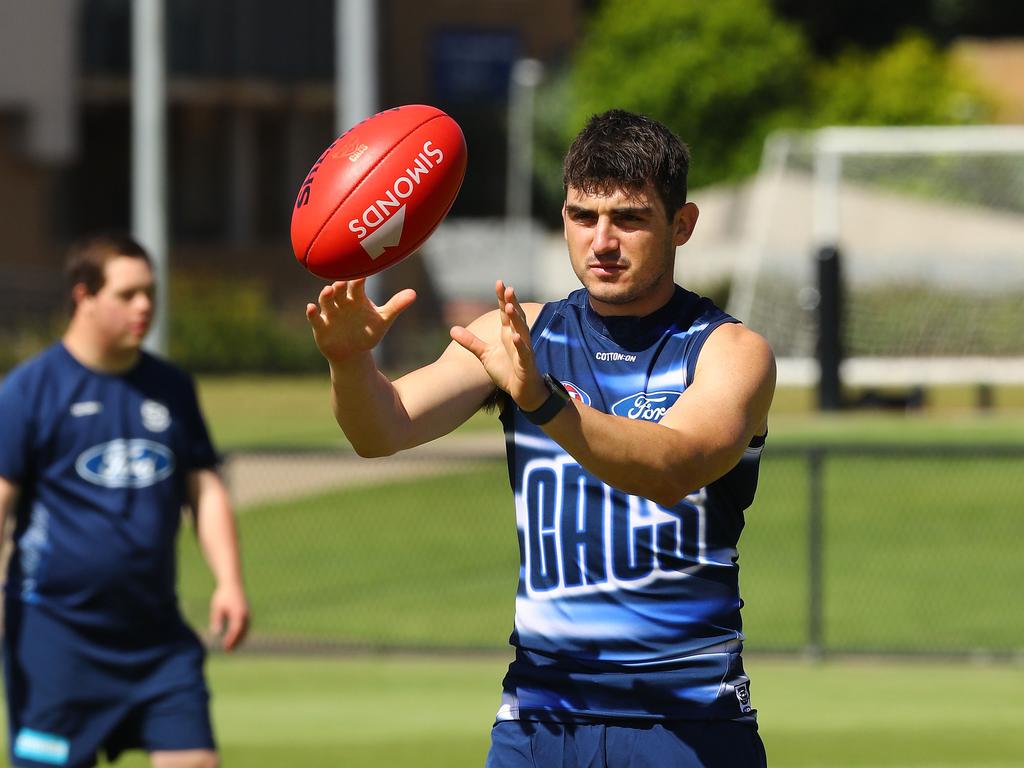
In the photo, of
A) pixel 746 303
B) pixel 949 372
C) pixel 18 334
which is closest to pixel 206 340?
pixel 18 334

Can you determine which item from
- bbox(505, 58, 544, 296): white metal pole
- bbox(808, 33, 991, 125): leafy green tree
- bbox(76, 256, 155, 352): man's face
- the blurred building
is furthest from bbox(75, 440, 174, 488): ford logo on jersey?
bbox(808, 33, 991, 125): leafy green tree

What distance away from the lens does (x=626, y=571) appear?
13.6ft

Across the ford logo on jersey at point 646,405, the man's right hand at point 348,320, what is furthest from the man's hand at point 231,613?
the ford logo on jersey at point 646,405

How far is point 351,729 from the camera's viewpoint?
9.34 meters

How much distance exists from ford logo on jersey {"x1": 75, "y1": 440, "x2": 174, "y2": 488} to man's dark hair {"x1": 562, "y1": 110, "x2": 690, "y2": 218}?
8.18ft

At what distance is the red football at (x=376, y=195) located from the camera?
442 cm

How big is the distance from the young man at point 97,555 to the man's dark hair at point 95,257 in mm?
16

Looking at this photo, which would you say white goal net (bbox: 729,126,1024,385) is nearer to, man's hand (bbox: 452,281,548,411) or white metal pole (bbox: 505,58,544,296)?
man's hand (bbox: 452,281,548,411)

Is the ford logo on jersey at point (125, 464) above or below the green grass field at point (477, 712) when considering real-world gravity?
above

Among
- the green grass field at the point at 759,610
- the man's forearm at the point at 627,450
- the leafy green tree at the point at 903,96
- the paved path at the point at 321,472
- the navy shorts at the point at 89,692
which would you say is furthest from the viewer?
the leafy green tree at the point at 903,96

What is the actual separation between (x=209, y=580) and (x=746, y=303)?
10996 millimetres

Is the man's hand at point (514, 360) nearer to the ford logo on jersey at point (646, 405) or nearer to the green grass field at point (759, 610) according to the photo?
the ford logo on jersey at point (646, 405)

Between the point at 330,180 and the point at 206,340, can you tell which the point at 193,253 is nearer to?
the point at 206,340

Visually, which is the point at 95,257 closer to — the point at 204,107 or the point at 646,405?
the point at 646,405
